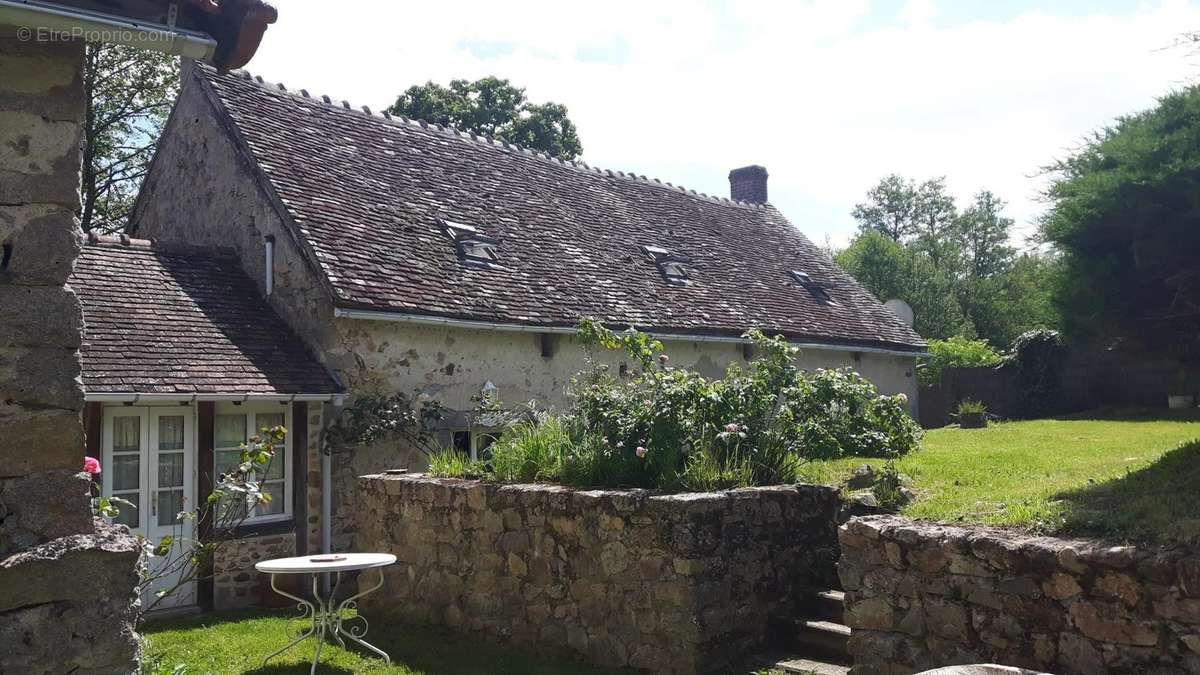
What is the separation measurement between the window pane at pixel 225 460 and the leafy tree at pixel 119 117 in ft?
52.4

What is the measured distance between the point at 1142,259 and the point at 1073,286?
59cm

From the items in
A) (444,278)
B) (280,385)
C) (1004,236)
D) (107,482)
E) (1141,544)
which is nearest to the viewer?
(1141,544)

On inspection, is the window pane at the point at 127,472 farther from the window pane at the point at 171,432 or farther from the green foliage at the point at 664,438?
the green foliage at the point at 664,438

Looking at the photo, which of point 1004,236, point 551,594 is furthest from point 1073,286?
point 1004,236

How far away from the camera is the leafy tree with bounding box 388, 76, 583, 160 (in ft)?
109

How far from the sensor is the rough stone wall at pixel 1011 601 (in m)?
4.66

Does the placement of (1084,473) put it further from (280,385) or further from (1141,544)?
(280,385)

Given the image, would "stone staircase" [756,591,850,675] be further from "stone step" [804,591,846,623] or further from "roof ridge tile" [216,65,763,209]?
"roof ridge tile" [216,65,763,209]

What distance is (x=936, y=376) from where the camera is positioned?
968 inches

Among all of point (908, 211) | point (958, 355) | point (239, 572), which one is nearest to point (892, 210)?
point (908, 211)

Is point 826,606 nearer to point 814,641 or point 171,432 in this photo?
point 814,641

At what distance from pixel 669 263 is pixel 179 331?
344 inches

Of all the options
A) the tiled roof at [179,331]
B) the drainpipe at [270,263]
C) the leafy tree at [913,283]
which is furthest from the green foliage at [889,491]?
the leafy tree at [913,283]

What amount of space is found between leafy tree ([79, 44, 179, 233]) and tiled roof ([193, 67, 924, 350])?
40.0 ft
